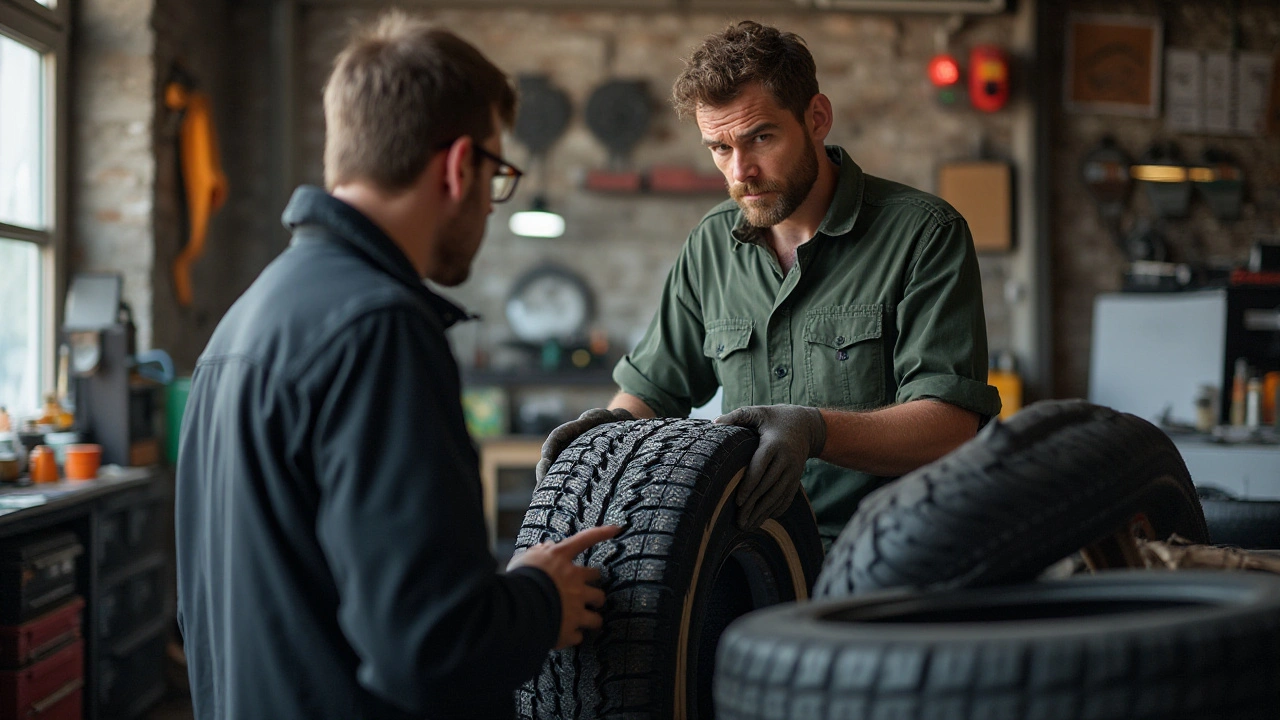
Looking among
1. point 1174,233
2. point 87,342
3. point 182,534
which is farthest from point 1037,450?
point 1174,233

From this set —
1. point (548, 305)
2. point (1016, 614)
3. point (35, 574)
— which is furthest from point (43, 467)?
point (1016, 614)

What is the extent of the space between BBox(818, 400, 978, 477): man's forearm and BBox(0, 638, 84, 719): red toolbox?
2553mm

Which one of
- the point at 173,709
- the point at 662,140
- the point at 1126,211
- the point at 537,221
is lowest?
the point at 173,709

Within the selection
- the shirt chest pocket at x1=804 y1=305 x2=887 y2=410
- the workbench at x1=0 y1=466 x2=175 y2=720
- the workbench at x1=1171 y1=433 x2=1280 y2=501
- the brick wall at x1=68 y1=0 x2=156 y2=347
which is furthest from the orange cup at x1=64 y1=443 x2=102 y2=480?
the workbench at x1=1171 y1=433 x2=1280 y2=501

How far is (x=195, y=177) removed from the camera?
515 cm

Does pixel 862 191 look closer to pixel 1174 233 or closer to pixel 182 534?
pixel 182 534

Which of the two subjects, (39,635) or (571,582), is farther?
(39,635)

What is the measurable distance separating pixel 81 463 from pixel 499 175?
2.97m

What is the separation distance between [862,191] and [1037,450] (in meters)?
0.99

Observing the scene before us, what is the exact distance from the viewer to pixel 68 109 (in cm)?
465

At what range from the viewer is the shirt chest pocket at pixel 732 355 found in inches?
78.1

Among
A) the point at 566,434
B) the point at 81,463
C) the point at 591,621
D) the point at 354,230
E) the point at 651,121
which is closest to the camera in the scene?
the point at 354,230

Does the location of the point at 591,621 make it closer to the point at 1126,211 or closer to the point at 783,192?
the point at 783,192

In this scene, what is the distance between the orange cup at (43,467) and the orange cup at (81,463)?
71 mm
